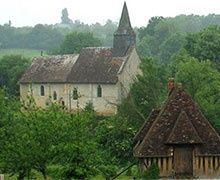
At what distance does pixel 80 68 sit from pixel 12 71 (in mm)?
21724

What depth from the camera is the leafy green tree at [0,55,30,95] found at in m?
93.8

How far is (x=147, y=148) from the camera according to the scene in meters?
33.2

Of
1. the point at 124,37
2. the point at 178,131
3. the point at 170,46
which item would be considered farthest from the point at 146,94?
the point at 170,46

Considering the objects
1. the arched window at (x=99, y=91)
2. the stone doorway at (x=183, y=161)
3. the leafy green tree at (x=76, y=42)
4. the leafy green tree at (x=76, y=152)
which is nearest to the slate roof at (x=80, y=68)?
the arched window at (x=99, y=91)

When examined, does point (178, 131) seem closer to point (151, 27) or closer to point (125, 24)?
point (125, 24)

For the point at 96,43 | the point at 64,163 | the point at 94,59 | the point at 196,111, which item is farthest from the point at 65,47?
the point at 64,163

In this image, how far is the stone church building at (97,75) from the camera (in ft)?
245

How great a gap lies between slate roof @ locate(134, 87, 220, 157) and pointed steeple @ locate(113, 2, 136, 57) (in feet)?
136

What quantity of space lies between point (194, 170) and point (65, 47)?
281 ft

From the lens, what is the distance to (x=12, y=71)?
96.1 metres

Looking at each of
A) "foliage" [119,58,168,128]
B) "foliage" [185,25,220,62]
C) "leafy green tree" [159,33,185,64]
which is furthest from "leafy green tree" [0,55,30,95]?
"leafy green tree" [159,33,185,64]

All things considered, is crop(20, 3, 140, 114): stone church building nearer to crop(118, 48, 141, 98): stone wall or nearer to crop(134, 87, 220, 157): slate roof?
crop(118, 48, 141, 98): stone wall

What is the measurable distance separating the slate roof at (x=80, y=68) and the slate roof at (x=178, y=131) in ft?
129

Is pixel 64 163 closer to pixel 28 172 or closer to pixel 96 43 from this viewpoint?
pixel 28 172
